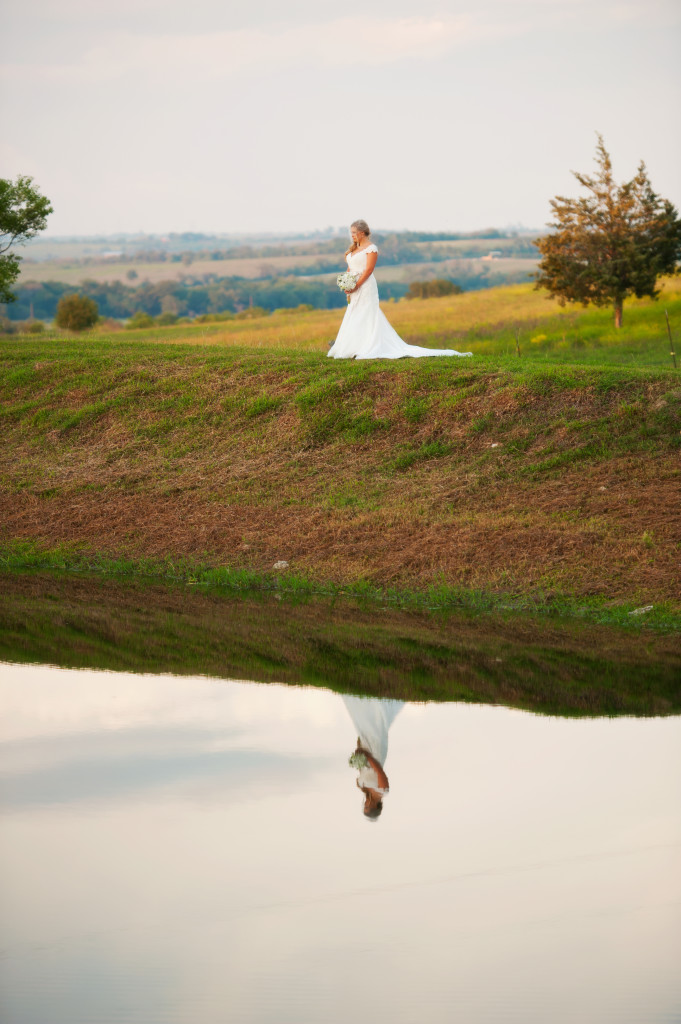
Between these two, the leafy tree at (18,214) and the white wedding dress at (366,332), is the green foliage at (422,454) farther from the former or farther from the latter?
the leafy tree at (18,214)

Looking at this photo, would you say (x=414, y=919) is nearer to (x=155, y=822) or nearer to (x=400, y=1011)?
(x=400, y=1011)

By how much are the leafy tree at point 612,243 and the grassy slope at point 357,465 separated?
1125cm

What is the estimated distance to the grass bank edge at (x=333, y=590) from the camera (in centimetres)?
1146

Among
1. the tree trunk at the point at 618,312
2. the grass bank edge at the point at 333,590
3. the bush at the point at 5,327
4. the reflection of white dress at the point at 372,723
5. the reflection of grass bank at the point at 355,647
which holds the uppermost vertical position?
the tree trunk at the point at 618,312

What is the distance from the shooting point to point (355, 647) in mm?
10297

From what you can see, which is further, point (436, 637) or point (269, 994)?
point (436, 637)

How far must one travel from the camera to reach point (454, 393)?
58.1ft

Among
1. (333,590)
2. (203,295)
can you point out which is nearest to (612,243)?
(333,590)

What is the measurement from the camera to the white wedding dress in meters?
19.6

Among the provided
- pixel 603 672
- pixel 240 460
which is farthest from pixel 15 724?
pixel 240 460

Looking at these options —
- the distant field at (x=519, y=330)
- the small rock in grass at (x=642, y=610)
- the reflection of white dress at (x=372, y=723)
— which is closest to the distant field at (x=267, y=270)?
the distant field at (x=519, y=330)

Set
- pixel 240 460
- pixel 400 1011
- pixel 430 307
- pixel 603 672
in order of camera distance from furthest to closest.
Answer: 1. pixel 430 307
2. pixel 240 460
3. pixel 603 672
4. pixel 400 1011

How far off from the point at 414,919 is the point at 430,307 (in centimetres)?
3799

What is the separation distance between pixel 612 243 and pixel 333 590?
19783 mm
